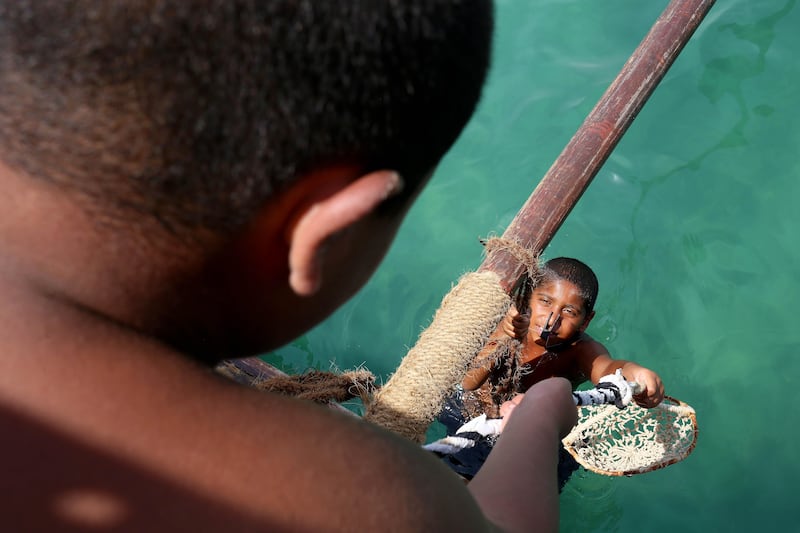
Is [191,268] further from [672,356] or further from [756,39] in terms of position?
[756,39]

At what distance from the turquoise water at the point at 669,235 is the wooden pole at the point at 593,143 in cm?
171

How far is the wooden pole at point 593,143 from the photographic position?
1786 millimetres

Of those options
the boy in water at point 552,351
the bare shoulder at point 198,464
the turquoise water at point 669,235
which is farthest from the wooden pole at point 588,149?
the turquoise water at point 669,235

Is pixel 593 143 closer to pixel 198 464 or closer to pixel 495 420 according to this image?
pixel 495 420

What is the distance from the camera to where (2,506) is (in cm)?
51

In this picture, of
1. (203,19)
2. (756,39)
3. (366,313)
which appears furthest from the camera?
(756,39)

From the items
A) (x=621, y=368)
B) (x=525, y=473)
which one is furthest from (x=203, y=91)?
(x=621, y=368)

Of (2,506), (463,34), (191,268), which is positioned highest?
(463,34)

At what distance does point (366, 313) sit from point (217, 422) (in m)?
3.27

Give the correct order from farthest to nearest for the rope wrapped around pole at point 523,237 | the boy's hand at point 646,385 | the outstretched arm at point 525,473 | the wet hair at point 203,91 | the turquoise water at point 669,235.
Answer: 1. the turquoise water at point 669,235
2. the boy's hand at point 646,385
3. the rope wrapped around pole at point 523,237
4. the outstretched arm at point 525,473
5. the wet hair at point 203,91

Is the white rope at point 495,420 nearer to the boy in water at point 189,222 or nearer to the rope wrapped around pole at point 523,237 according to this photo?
the rope wrapped around pole at point 523,237

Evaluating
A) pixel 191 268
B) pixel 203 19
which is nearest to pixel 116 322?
pixel 191 268

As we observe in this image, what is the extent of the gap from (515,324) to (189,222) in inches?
85.7

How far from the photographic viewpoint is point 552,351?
3064 mm
